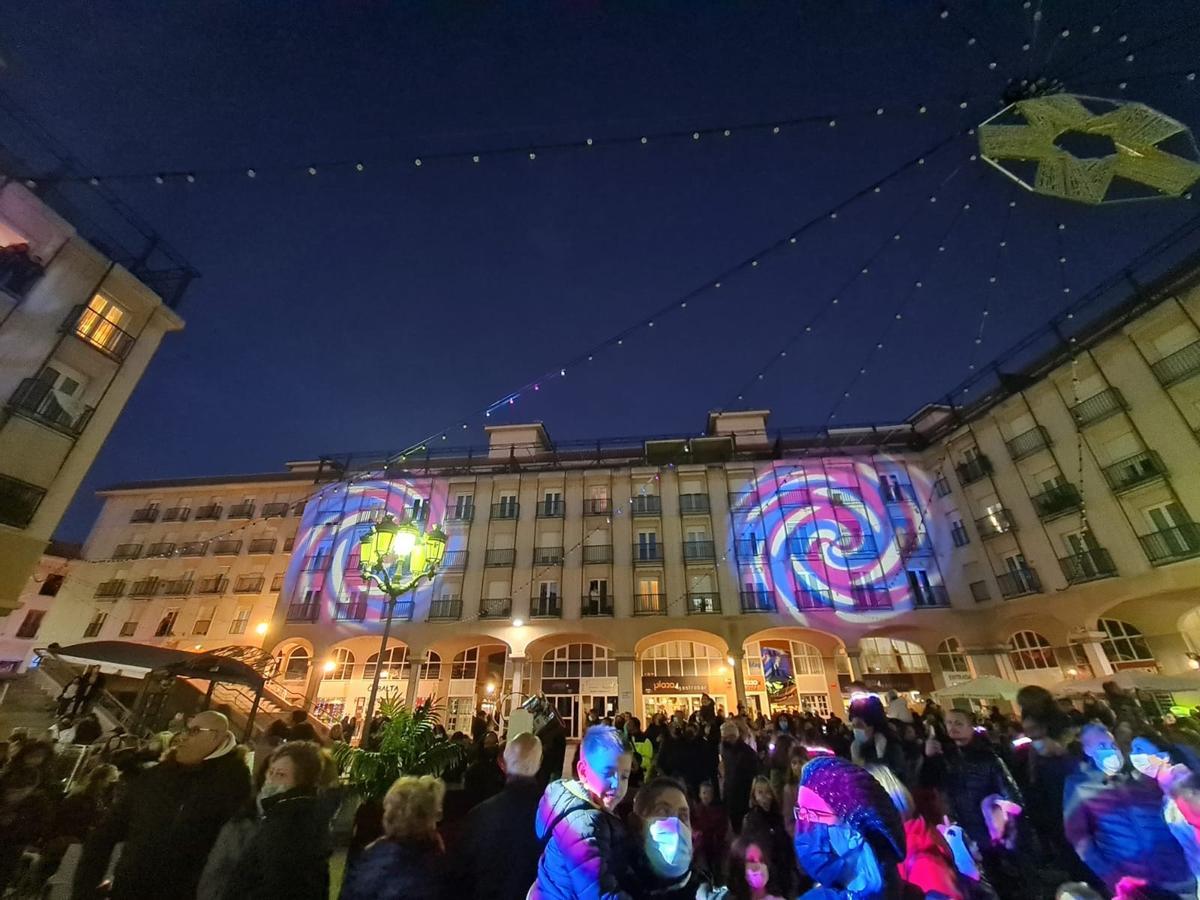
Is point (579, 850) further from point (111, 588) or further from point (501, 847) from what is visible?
point (111, 588)

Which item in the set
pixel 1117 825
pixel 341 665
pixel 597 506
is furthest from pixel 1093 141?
pixel 341 665

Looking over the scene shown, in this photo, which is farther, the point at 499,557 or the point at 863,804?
the point at 499,557

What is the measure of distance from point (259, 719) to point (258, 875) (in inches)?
763

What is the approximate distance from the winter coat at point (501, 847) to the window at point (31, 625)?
3301 centimetres

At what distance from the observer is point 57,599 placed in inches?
914

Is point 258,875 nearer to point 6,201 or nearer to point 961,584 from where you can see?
point 6,201

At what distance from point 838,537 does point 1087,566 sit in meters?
7.52

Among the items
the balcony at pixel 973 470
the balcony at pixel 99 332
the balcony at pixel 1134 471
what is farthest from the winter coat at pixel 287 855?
the balcony at pixel 973 470

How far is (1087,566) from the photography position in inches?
621

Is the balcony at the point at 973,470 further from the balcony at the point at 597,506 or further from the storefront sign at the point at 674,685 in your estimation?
the balcony at the point at 597,506

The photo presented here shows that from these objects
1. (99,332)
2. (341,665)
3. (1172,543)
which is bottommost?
(341,665)

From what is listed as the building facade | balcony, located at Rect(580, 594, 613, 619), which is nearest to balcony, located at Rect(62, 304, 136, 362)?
the building facade

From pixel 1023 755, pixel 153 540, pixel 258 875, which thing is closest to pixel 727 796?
pixel 1023 755

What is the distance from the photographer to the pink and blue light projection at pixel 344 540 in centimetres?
2136
